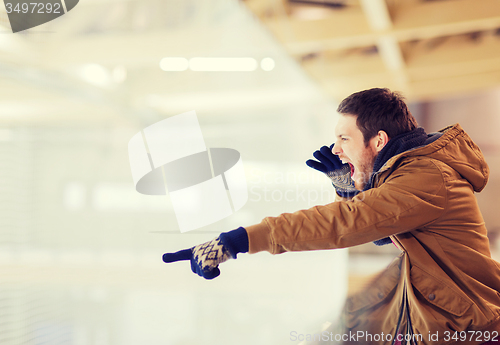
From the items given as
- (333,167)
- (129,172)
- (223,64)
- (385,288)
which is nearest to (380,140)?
(333,167)

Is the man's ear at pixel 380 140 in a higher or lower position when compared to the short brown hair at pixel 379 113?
lower

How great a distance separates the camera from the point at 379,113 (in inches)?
44.0

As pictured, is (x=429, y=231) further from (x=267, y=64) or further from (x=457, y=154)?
(x=267, y=64)

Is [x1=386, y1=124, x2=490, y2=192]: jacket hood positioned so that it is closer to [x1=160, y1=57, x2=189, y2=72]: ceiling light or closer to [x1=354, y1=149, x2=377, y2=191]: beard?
[x1=354, y1=149, x2=377, y2=191]: beard

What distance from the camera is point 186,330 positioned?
1.71 metres

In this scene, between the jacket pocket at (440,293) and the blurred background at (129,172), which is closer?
the jacket pocket at (440,293)

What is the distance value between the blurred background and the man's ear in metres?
0.78

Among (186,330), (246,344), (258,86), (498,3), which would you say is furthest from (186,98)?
(498,3)

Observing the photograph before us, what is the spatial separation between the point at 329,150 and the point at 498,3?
185cm

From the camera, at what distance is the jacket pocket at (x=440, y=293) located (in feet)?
Result: 3.14

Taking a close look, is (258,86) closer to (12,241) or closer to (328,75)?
Answer: (328,75)

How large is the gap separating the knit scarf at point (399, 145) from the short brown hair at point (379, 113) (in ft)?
0.15

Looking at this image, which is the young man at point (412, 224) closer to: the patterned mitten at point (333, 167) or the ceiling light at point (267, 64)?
the patterned mitten at point (333, 167)

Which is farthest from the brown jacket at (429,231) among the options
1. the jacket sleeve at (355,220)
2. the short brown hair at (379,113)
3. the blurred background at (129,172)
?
the blurred background at (129,172)
